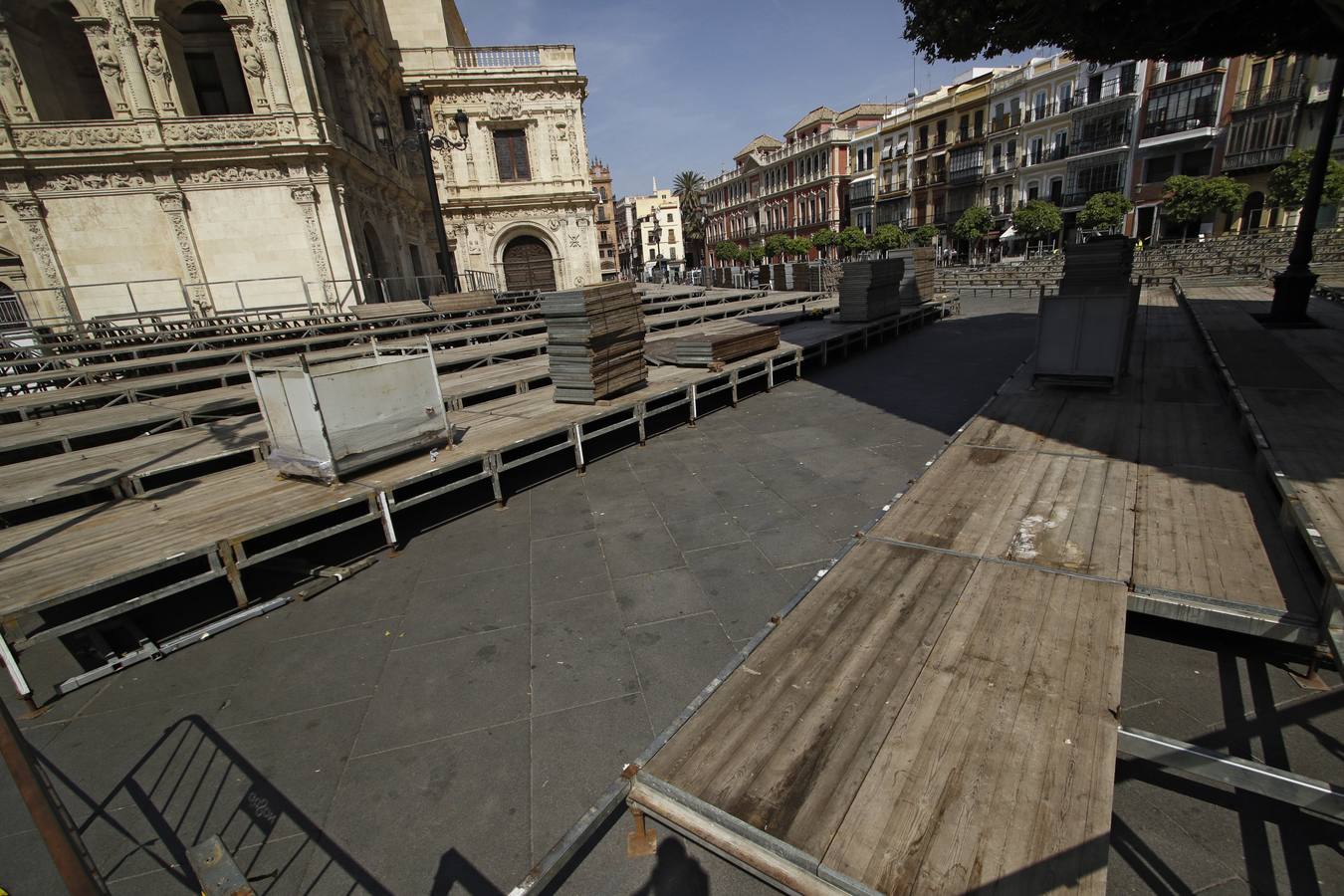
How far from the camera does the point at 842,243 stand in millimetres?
51812

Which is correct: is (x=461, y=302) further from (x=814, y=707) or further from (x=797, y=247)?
(x=797, y=247)

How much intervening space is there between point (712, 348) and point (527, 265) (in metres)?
25.1

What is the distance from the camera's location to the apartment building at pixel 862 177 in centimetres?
6219

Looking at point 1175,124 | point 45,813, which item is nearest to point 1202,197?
point 1175,124

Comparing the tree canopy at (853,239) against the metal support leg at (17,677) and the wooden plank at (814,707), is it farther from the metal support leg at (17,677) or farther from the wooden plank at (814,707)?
the metal support leg at (17,677)

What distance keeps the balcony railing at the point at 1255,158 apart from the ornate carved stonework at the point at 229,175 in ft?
171

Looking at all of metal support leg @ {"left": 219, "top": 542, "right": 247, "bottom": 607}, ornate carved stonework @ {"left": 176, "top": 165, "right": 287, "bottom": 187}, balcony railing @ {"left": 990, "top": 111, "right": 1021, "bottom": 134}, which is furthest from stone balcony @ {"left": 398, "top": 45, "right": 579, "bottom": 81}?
balcony railing @ {"left": 990, "top": 111, "right": 1021, "bottom": 134}

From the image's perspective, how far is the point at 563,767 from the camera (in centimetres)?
344

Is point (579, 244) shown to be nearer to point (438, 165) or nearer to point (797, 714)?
point (438, 165)

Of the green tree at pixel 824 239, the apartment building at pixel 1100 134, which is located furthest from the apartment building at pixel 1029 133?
the green tree at pixel 824 239

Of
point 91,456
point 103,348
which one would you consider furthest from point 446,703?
point 103,348

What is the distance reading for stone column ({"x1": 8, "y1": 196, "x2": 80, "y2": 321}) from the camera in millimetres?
15734

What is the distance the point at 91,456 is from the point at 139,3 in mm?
16507

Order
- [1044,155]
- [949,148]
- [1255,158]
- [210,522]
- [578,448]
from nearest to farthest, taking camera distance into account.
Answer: [210,522]
[578,448]
[1255,158]
[1044,155]
[949,148]
